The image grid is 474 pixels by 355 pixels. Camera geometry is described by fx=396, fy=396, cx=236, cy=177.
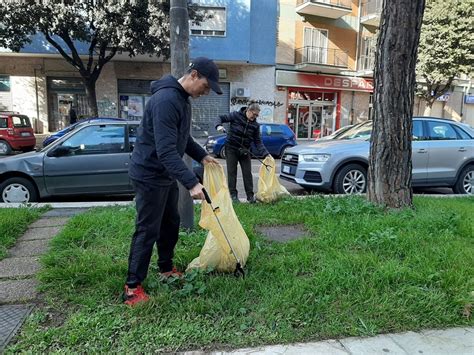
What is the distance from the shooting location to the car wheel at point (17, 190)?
634 cm

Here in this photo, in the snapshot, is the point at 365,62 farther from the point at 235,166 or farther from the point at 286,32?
the point at 235,166

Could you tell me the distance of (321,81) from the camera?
77.2ft

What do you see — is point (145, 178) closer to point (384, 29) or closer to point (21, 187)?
point (384, 29)

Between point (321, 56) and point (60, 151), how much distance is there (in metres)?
19.5

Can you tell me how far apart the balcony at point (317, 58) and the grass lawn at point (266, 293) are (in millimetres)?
19296

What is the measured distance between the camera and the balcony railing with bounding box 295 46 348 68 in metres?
22.6

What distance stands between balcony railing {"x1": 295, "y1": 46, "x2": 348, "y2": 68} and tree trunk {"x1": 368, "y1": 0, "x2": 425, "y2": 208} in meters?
17.7

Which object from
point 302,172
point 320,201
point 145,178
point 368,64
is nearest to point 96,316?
point 145,178

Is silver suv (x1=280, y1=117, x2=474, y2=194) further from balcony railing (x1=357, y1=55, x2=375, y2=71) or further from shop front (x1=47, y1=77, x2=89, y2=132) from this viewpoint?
balcony railing (x1=357, y1=55, x2=375, y2=71)

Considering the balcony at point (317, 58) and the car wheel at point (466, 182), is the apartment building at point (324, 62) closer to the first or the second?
the balcony at point (317, 58)

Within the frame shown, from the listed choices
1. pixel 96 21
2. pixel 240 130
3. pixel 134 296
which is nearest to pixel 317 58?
pixel 96 21

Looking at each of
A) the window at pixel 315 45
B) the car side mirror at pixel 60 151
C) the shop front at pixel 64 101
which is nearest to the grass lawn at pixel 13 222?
the car side mirror at pixel 60 151

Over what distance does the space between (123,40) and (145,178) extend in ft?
46.2

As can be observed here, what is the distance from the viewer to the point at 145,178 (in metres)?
2.87
